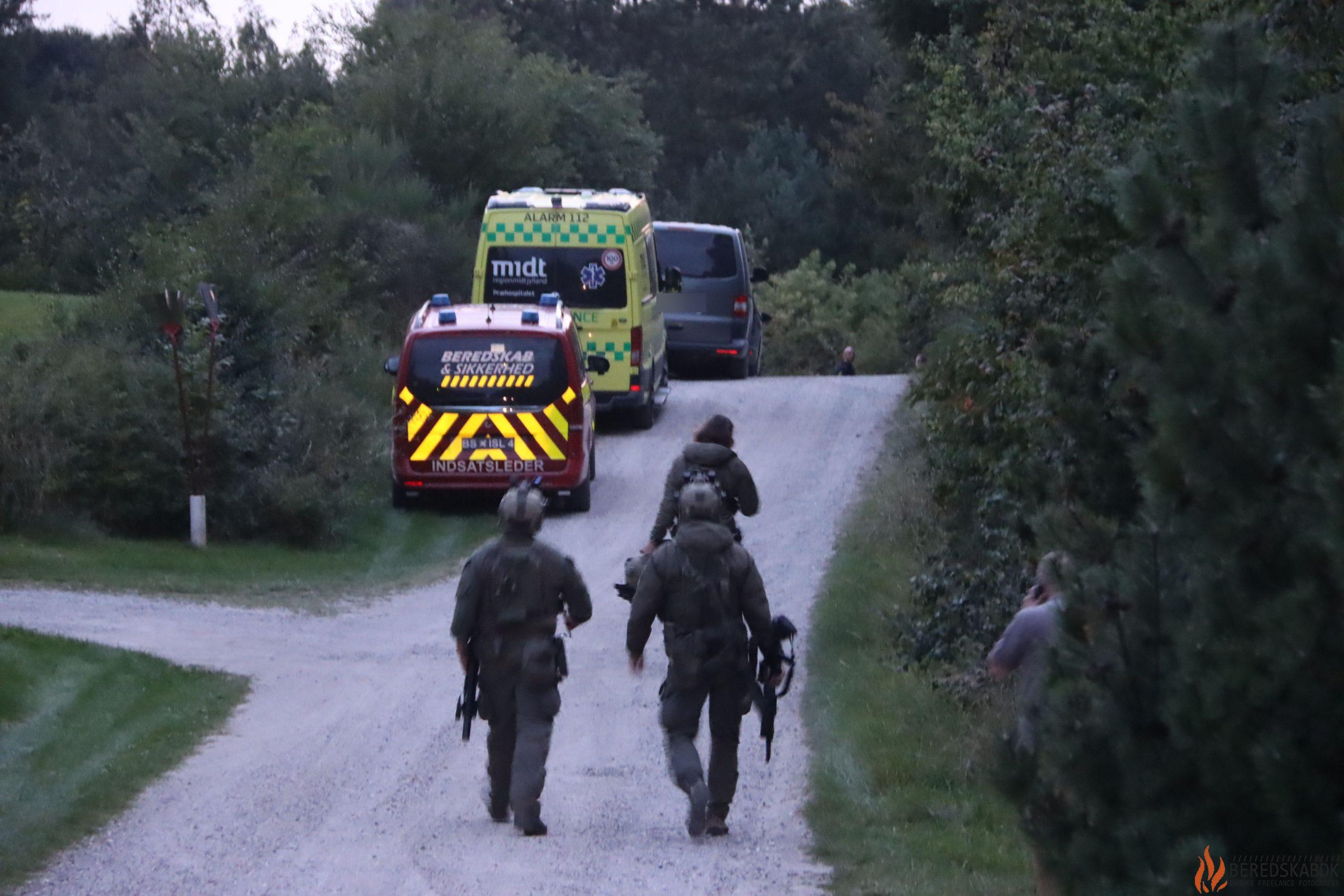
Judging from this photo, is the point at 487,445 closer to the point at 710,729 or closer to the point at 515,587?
the point at 515,587

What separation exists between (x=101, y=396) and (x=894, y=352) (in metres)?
26.6

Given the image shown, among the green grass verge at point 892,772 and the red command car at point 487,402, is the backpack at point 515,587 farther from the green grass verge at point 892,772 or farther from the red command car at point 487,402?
the red command car at point 487,402

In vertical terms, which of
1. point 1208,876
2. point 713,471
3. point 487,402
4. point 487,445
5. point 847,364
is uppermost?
point 1208,876

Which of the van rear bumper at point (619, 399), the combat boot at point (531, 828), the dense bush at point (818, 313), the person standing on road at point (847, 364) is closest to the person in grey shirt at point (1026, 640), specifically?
the combat boot at point (531, 828)

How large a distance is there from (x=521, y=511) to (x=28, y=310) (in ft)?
77.8

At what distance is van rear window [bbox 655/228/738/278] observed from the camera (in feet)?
87.4

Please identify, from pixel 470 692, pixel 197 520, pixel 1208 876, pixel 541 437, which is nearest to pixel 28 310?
pixel 197 520

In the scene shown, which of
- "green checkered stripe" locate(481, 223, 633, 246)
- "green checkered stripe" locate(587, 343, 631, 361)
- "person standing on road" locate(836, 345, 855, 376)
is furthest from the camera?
"person standing on road" locate(836, 345, 855, 376)

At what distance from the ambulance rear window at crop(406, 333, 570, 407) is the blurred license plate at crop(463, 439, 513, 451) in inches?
13.9

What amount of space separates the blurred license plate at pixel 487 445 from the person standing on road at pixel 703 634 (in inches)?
354

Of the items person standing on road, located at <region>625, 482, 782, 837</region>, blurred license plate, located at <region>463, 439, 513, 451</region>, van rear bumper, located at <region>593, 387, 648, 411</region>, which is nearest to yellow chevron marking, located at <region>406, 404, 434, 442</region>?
blurred license plate, located at <region>463, 439, 513, 451</region>

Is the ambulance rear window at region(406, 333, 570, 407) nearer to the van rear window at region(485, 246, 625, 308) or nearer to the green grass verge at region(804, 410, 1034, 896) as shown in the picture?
the van rear window at region(485, 246, 625, 308)

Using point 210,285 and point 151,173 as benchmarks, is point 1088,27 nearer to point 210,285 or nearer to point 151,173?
point 210,285

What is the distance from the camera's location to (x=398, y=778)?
871 centimetres
